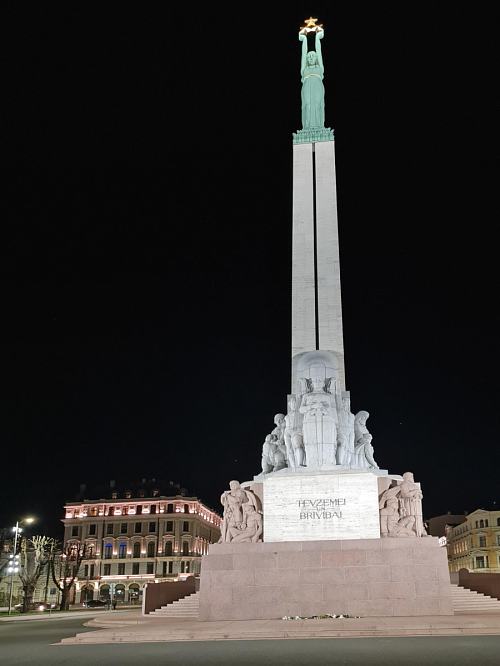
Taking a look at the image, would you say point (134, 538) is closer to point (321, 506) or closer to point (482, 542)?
point (482, 542)

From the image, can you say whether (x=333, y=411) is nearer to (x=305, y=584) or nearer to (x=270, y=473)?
(x=270, y=473)

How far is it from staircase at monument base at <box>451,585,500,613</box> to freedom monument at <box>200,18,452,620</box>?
2.23 m

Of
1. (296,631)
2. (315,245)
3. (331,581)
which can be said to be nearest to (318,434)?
(331,581)

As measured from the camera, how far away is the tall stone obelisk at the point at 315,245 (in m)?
25.8

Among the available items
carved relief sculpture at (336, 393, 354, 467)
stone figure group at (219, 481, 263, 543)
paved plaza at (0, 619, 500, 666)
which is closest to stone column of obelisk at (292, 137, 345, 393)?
carved relief sculpture at (336, 393, 354, 467)

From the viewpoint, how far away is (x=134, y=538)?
78.5 m

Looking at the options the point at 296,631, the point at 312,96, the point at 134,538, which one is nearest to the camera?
the point at 296,631

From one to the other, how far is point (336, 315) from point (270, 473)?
24.9 feet

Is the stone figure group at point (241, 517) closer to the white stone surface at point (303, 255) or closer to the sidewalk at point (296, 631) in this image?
the sidewalk at point (296, 631)

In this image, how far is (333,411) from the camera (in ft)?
70.1

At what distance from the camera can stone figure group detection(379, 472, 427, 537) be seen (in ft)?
65.2

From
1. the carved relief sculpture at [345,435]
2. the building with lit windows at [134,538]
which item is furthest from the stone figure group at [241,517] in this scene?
the building with lit windows at [134,538]

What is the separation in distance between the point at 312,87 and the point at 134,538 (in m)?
61.6

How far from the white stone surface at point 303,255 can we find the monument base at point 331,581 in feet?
28.6
